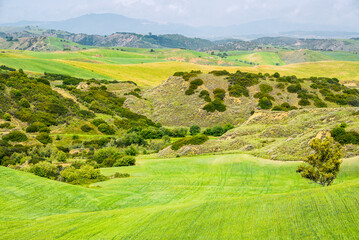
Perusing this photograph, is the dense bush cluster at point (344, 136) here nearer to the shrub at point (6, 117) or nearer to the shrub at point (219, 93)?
the shrub at point (6, 117)

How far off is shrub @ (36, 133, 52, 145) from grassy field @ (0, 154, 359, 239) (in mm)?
25719

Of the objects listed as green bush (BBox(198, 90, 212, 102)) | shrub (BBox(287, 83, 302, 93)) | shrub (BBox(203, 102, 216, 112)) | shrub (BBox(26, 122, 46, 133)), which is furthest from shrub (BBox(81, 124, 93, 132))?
shrub (BBox(287, 83, 302, 93))

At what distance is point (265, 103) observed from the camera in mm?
69000

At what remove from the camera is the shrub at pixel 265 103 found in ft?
225

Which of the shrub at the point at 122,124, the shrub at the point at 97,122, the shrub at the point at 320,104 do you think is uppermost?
the shrub at the point at 320,104

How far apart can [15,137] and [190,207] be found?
3706 cm

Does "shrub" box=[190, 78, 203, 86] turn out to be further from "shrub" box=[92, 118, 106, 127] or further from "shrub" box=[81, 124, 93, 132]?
"shrub" box=[81, 124, 93, 132]

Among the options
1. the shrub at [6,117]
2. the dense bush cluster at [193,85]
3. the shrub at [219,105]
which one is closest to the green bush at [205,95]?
the shrub at [219,105]

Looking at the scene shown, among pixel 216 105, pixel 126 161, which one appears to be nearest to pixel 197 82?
pixel 216 105

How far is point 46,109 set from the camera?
5775cm

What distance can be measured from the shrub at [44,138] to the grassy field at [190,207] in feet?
84.4

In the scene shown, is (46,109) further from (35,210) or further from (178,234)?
(178,234)

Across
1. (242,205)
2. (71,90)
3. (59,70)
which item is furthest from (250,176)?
(59,70)

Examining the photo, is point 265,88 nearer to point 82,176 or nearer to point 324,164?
point 82,176
